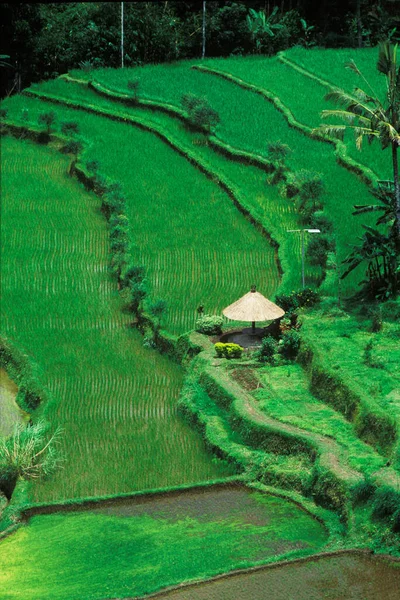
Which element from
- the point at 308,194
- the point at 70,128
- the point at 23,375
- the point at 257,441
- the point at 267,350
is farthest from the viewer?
the point at 70,128

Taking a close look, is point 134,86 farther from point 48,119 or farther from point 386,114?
point 386,114

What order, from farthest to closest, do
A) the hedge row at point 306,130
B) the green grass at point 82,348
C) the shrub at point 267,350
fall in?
the hedge row at point 306,130, the shrub at point 267,350, the green grass at point 82,348

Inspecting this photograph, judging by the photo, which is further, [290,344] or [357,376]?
[290,344]

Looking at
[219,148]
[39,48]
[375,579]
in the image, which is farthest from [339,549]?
[39,48]

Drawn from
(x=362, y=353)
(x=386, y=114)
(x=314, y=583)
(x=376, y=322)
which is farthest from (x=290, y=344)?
(x=314, y=583)

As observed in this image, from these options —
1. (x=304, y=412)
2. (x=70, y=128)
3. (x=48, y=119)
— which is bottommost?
(x=304, y=412)

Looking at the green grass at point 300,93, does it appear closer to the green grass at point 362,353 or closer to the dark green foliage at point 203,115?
the dark green foliage at point 203,115

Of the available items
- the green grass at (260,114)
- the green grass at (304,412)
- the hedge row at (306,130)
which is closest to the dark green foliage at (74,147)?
the green grass at (260,114)

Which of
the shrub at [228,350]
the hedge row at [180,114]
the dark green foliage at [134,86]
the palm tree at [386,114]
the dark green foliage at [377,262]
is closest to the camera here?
the shrub at [228,350]
